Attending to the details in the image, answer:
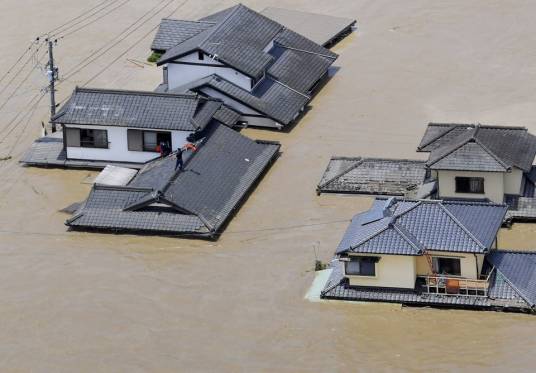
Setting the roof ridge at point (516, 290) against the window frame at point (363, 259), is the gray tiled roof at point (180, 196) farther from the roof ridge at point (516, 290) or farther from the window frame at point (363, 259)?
the roof ridge at point (516, 290)

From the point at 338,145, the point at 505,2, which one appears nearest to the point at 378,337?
the point at 338,145

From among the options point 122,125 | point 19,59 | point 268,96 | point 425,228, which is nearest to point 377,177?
point 425,228

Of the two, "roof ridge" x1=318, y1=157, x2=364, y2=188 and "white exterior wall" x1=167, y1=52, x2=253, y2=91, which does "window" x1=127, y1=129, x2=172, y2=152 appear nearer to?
"white exterior wall" x1=167, y1=52, x2=253, y2=91

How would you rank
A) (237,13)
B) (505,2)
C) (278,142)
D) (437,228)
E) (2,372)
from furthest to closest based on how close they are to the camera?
(505,2) → (237,13) → (278,142) → (437,228) → (2,372)

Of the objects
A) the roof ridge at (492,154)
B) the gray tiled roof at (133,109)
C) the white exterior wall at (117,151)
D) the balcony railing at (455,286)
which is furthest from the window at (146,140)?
the balcony railing at (455,286)

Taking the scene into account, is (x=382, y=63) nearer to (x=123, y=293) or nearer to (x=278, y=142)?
(x=278, y=142)

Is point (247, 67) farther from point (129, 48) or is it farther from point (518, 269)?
point (518, 269)
